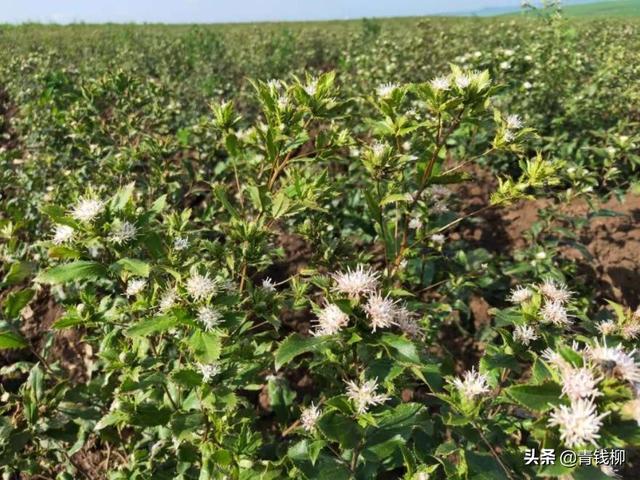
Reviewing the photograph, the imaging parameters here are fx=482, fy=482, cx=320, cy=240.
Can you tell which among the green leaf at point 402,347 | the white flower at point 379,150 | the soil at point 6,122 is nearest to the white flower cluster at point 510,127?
the white flower at point 379,150

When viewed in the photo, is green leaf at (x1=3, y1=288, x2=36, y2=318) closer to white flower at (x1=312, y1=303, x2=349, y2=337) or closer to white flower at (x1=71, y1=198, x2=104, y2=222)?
white flower at (x1=71, y1=198, x2=104, y2=222)

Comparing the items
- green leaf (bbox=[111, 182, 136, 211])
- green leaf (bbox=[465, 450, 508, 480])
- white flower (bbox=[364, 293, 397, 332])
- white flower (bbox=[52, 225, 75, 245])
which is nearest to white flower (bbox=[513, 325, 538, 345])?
green leaf (bbox=[465, 450, 508, 480])

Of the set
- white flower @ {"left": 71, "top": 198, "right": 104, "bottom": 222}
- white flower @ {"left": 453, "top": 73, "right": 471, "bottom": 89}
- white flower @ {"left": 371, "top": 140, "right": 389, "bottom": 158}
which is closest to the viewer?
white flower @ {"left": 71, "top": 198, "right": 104, "bottom": 222}

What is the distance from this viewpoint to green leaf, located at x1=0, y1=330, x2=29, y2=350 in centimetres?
168

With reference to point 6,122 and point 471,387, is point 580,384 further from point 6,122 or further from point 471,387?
point 6,122

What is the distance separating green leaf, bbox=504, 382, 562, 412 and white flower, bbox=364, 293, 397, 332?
1.16 ft

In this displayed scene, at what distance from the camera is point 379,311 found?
4.52 feet

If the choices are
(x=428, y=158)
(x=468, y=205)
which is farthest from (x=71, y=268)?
(x=468, y=205)

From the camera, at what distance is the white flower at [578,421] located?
1.11m

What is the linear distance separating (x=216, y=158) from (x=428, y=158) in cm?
273

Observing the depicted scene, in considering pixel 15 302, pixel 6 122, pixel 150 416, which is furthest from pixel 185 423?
pixel 6 122

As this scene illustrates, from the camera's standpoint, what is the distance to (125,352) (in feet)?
5.90

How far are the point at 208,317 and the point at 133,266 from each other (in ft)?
0.92

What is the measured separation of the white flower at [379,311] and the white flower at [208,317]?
1.45ft
